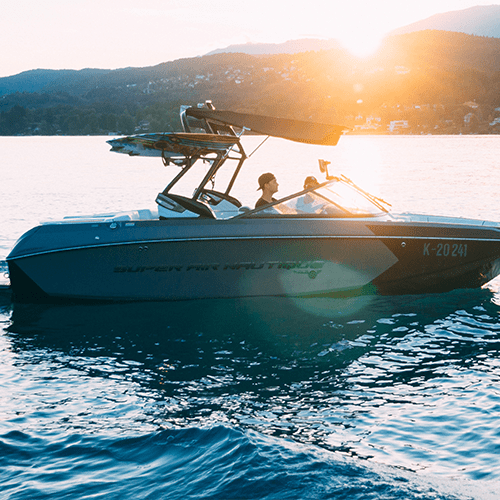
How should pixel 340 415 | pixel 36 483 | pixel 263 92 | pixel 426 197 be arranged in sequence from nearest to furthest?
pixel 36 483 → pixel 340 415 → pixel 426 197 → pixel 263 92

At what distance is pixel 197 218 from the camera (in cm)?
771

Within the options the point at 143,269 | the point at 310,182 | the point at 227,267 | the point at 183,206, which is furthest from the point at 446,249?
the point at 143,269

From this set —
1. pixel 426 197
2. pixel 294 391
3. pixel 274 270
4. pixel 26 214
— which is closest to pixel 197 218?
pixel 274 270

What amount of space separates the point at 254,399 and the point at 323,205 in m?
3.50

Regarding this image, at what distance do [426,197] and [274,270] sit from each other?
17.9m

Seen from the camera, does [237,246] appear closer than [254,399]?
No

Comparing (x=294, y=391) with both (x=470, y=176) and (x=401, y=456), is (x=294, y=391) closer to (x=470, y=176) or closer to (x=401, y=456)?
(x=401, y=456)

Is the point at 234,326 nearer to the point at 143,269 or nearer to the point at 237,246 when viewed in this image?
the point at 237,246

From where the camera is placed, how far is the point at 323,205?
26.2 feet

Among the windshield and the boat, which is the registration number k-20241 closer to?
the boat

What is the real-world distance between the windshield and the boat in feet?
0.05

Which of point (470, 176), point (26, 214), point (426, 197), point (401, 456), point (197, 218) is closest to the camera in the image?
point (401, 456)

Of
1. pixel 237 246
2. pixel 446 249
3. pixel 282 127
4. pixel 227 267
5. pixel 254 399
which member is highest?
pixel 282 127

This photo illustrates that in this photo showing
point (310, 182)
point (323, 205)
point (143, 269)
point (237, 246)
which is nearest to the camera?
point (237, 246)
